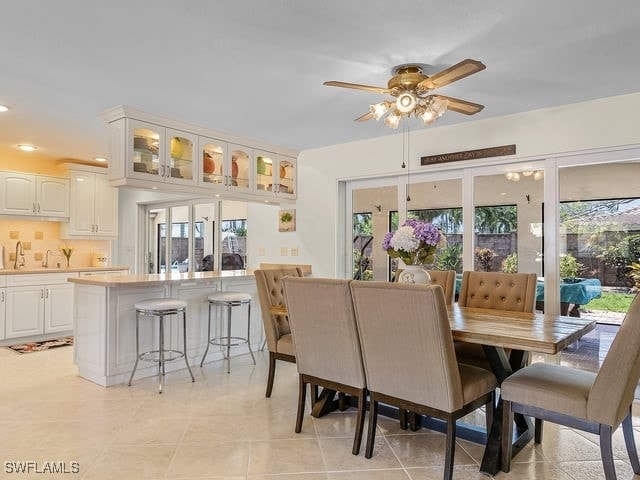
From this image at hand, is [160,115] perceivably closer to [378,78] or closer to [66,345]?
[378,78]

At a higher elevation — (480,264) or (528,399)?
(480,264)

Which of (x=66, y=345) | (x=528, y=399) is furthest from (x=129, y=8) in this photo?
(x=66, y=345)

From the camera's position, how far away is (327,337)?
95.9 inches

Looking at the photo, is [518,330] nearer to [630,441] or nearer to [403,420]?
[630,441]

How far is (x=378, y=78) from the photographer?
10.1 ft

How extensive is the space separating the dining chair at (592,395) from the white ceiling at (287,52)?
5.23 feet

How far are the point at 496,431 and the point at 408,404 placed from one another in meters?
0.52

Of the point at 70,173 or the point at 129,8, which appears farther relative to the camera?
the point at 70,173

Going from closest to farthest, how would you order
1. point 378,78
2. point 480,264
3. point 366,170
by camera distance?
point 378,78 → point 480,264 → point 366,170

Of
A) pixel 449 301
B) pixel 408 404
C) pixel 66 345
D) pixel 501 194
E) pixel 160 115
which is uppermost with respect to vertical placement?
pixel 160 115

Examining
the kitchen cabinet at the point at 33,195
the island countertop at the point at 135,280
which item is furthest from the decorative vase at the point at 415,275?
the kitchen cabinet at the point at 33,195

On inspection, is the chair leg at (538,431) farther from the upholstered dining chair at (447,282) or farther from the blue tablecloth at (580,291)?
the blue tablecloth at (580,291)

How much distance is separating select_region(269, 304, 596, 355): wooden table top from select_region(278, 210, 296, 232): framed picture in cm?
300

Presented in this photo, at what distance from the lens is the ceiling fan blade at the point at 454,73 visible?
2147 mm
